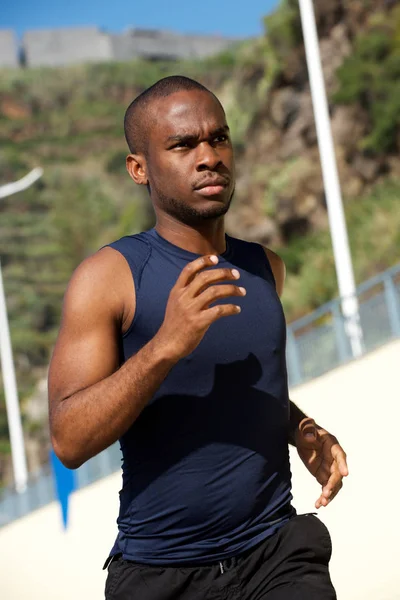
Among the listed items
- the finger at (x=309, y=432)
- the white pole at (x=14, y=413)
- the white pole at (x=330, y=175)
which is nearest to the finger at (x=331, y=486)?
the finger at (x=309, y=432)

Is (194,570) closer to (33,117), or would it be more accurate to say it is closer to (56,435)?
(56,435)

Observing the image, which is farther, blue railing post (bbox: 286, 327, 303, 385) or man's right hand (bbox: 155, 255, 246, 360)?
blue railing post (bbox: 286, 327, 303, 385)

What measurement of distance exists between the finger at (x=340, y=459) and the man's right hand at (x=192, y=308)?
77 cm

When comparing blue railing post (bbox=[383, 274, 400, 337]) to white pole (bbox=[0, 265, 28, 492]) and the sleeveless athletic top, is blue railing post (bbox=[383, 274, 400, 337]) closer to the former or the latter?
white pole (bbox=[0, 265, 28, 492])

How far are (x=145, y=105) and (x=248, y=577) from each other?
4.00ft

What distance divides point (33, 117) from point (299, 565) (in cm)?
10827

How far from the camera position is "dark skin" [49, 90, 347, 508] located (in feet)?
8.16

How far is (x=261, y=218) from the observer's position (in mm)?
47000

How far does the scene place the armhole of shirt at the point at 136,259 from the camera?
109 inches

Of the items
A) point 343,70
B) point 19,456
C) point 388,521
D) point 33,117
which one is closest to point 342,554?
point 388,521

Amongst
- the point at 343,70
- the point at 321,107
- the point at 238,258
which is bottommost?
the point at 238,258

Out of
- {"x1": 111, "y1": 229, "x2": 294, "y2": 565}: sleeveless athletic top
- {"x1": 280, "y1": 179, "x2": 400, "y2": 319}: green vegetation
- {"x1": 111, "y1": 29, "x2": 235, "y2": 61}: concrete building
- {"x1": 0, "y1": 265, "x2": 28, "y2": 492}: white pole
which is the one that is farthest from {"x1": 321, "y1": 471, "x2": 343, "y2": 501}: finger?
{"x1": 111, "y1": 29, "x2": 235, "y2": 61}: concrete building

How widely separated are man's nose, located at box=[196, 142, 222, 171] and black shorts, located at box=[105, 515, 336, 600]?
0.94 meters

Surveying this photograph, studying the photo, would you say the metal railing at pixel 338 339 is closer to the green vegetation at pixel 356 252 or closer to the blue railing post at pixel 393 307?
the blue railing post at pixel 393 307
